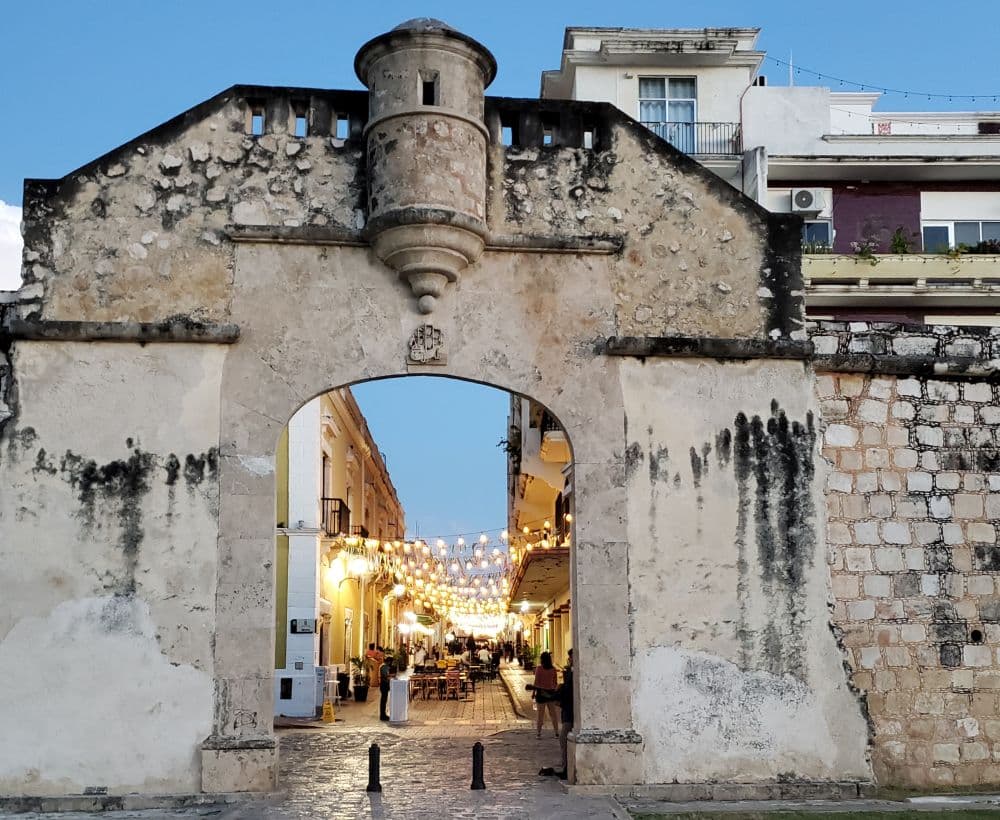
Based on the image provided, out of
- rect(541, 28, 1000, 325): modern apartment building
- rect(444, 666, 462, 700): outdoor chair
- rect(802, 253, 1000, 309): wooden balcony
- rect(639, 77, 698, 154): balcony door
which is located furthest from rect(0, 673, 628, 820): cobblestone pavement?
rect(639, 77, 698, 154): balcony door

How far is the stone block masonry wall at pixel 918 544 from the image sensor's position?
11656 mm

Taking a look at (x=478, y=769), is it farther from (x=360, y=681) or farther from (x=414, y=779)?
(x=360, y=681)

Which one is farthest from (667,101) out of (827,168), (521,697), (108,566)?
(108,566)

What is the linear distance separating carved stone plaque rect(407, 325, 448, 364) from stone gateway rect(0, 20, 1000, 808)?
0.02 metres

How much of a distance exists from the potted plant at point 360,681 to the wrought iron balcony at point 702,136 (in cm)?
1318

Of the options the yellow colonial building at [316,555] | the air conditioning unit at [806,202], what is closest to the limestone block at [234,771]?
the yellow colonial building at [316,555]

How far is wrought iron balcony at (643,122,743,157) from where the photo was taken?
81.5 feet

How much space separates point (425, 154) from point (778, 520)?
490 centimetres

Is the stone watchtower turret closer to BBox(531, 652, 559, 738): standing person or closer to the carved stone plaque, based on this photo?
the carved stone plaque

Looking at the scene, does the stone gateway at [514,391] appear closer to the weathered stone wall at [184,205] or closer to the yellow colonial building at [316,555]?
the weathered stone wall at [184,205]

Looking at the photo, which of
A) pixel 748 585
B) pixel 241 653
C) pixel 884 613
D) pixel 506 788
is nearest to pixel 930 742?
pixel 884 613

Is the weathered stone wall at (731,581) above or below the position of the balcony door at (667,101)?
below

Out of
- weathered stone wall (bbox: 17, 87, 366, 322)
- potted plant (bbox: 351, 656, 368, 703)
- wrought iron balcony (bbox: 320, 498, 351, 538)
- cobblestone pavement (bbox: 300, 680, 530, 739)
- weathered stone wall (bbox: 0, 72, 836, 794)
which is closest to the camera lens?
weathered stone wall (bbox: 0, 72, 836, 794)

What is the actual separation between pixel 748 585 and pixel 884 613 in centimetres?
A: 141
